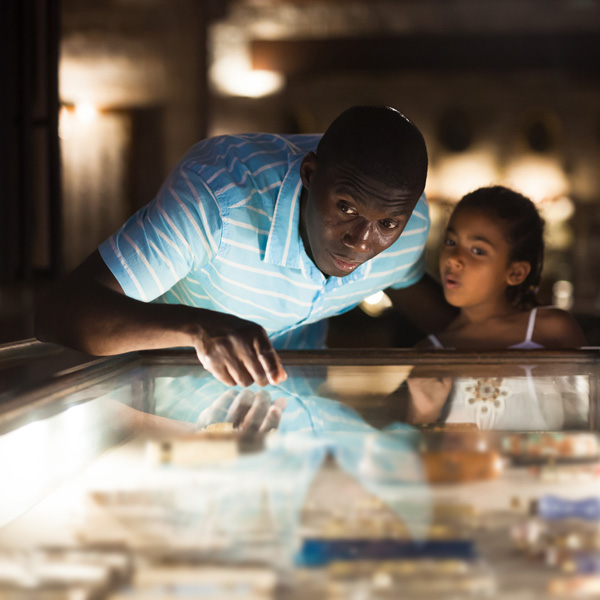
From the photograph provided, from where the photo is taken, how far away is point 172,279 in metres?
0.92

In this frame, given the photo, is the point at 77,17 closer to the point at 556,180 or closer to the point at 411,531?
the point at 556,180

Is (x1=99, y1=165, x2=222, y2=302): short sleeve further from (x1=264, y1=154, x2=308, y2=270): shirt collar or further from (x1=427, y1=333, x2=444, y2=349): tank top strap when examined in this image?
(x1=427, y1=333, x2=444, y2=349): tank top strap

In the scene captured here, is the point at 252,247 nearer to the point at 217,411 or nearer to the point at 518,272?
the point at 217,411

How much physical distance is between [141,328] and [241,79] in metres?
4.54

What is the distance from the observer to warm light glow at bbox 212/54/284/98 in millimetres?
4910

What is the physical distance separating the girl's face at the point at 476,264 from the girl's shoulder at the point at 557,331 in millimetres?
125

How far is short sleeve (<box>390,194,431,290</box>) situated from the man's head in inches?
9.4

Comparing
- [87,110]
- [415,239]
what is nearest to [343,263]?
[415,239]

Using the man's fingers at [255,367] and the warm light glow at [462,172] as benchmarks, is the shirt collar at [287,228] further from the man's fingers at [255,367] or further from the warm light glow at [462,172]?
the warm light glow at [462,172]

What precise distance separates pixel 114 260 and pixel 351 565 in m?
0.61

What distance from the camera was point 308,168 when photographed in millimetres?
1001

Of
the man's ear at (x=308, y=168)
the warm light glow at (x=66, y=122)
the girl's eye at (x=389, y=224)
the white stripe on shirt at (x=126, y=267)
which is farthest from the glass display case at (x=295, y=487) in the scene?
the warm light glow at (x=66, y=122)

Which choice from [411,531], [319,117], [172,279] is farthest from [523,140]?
[411,531]

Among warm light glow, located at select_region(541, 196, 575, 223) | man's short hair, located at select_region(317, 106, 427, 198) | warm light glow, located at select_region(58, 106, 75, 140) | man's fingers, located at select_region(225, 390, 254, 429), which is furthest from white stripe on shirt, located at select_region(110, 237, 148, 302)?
warm light glow, located at select_region(541, 196, 575, 223)
